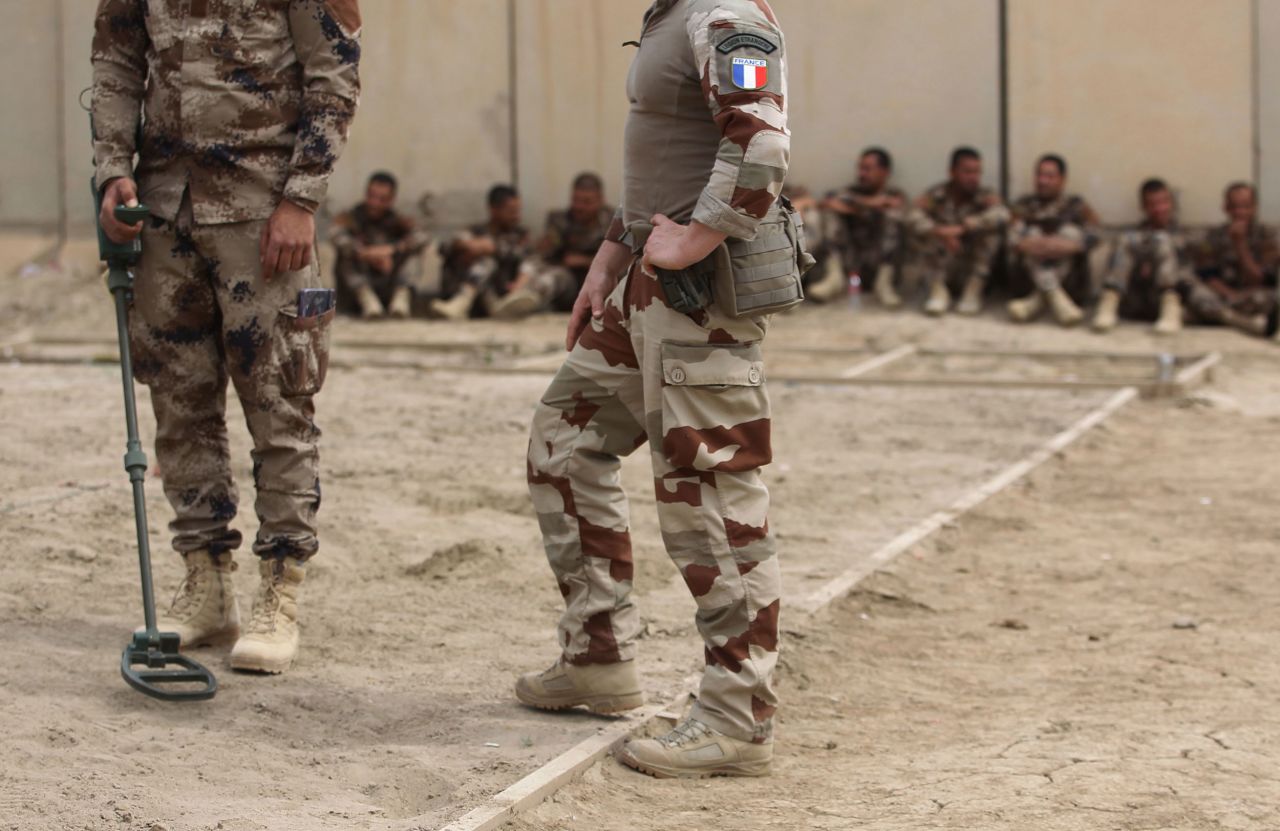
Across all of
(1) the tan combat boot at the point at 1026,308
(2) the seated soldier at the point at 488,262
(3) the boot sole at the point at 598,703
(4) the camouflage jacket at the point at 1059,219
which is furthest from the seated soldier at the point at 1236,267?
(3) the boot sole at the point at 598,703

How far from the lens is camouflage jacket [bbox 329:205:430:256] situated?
1211 centimetres

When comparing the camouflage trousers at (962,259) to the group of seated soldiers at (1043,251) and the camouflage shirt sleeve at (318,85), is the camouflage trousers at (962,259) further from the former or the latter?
the camouflage shirt sleeve at (318,85)

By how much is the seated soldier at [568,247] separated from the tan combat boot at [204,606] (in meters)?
7.79

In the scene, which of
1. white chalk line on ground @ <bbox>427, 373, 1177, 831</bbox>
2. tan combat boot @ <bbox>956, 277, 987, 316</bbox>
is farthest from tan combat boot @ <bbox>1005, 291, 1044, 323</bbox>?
white chalk line on ground @ <bbox>427, 373, 1177, 831</bbox>

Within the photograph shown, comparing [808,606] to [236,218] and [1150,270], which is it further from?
[1150,270]

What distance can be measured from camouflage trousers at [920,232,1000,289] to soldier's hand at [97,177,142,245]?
27.8 feet

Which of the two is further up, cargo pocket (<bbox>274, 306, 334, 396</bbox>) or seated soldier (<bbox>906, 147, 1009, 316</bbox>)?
seated soldier (<bbox>906, 147, 1009, 316</bbox>)

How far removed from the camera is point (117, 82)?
3.81 meters

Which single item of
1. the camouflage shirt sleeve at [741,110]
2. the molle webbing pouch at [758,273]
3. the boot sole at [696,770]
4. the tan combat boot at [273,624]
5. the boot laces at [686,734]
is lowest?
the boot sole at [696,770]

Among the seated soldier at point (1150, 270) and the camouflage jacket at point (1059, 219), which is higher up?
the camouflage jacket at point (1059, 219)

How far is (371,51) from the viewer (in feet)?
42.2

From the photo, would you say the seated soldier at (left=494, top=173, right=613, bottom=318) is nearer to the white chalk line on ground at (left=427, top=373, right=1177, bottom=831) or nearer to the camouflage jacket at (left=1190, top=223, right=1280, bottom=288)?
the camouflage jacket at (left=1190, top=223, right=1280, bottom=288)

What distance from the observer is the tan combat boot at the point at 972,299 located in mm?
11367

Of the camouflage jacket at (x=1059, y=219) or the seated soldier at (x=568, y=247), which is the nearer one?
the camouflage jacket at (x=1059, y=219)
